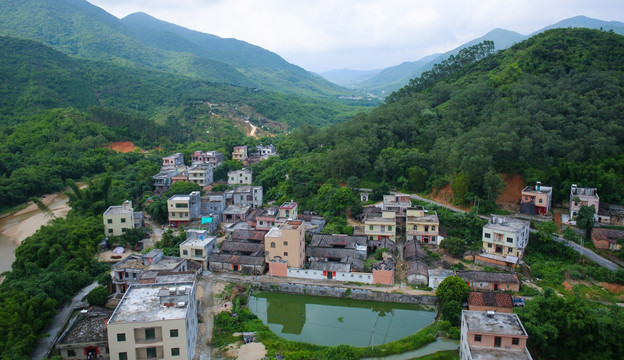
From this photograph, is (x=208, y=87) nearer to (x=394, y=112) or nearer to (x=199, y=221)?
(x=394, y=112)

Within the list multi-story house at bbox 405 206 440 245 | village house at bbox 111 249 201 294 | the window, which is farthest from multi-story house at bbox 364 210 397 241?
the window

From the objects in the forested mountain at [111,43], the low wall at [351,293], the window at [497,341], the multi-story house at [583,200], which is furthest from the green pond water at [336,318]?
the forested mountain at [111,43]

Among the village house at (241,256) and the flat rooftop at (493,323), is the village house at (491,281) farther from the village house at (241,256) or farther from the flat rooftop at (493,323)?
the village house at (241,256)

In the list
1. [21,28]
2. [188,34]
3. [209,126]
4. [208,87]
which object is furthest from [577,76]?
[188,34]

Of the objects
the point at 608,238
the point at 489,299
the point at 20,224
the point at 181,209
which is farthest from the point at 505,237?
the point at 20,224

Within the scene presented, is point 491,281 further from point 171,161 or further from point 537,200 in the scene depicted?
point 171,161

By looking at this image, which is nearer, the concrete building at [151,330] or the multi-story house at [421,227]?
the concrete building at [151,330]

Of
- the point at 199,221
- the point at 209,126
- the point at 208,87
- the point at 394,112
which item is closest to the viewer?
the point at 199,221
